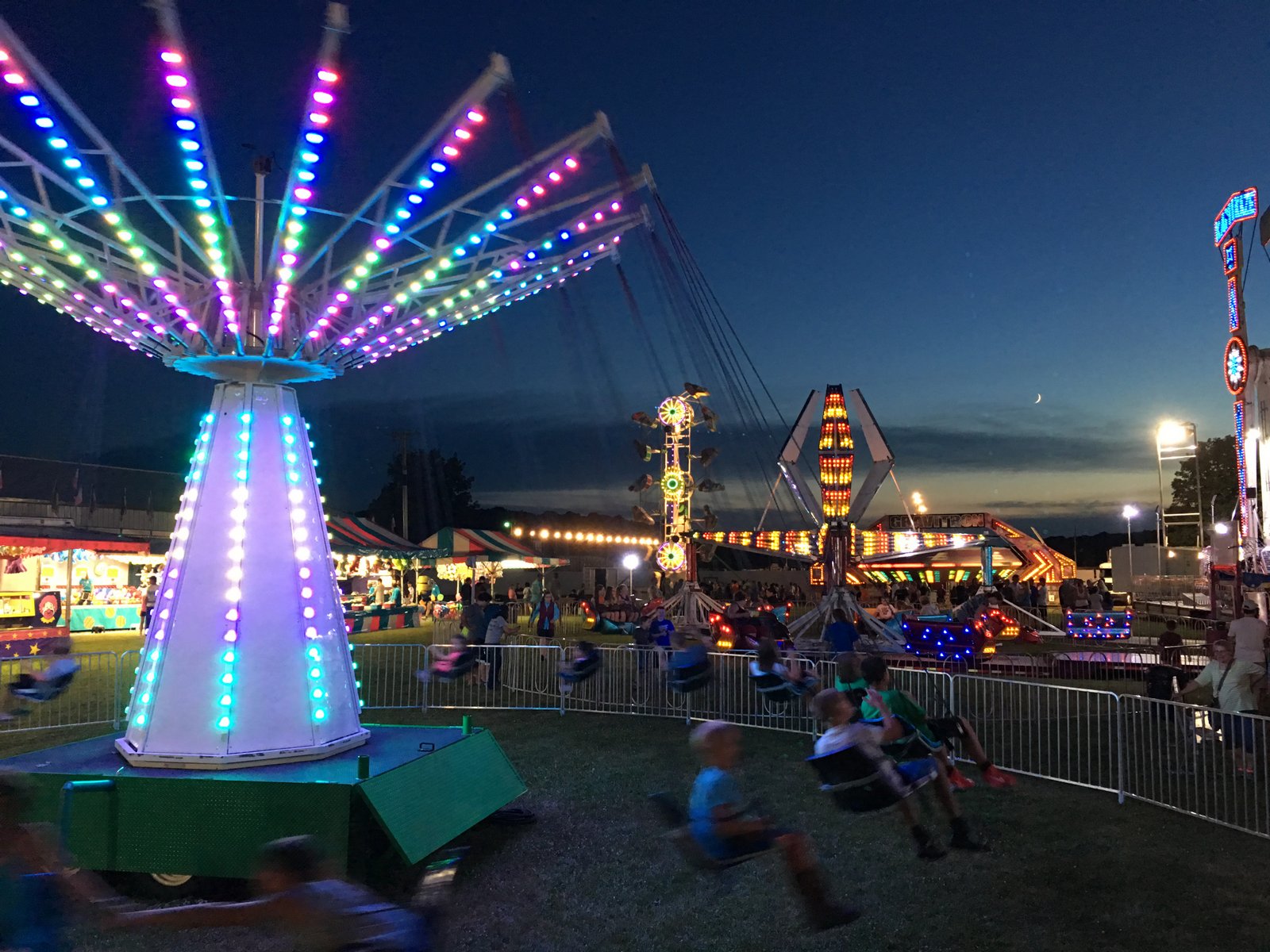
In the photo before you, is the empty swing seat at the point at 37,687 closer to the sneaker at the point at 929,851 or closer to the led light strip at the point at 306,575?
the led light strip at the point at 306,575

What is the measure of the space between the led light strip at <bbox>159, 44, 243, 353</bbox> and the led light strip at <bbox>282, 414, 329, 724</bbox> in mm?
→ 951

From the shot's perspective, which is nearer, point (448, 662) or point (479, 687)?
point (448, 662)

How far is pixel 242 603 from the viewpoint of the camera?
705 centimetres

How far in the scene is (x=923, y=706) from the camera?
455 inches

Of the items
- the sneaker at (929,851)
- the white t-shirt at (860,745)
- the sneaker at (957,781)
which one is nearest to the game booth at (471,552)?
the sneaker at (957,781)

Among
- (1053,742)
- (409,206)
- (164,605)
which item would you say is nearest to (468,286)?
(409,206)

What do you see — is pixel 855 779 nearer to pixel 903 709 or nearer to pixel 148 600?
pixel 903 709

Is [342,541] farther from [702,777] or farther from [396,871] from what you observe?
[702,777]

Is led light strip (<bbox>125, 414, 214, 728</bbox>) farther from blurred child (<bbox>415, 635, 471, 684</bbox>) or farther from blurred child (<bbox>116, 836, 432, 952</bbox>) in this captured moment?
blurred child (<bbox>415, 635, 471, 684</bbox>)

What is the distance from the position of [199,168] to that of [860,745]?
532 centimetres

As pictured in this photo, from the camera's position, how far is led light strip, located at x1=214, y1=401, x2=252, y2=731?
685 centimetres

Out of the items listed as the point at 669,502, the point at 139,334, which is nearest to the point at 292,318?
the point at 139,334

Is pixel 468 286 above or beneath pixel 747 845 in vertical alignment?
above

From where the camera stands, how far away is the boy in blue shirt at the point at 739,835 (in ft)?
14.1
